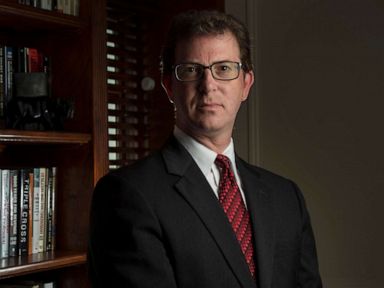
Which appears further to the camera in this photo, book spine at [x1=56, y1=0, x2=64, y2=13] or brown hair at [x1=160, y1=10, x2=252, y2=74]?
book spine at [x1=56, y1=0, x2=64, y2=13]

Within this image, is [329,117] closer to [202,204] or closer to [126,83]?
[126,83]

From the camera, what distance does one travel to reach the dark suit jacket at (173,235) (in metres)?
1.19

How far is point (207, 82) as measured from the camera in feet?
4.37

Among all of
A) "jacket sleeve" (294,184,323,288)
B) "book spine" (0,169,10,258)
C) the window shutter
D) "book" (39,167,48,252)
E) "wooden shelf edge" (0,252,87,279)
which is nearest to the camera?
"jacket sleeve" (294,184,323,288)

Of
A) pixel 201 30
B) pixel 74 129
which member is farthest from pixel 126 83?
pixel 201 30

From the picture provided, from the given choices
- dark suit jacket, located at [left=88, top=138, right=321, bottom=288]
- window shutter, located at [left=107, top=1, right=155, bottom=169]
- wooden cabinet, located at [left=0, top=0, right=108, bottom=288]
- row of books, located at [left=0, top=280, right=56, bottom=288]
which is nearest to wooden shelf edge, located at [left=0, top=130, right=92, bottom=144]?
wooden cabinet, located at [left=0, top=0, right=108, bottom=288]

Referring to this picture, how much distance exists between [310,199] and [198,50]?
117 cm

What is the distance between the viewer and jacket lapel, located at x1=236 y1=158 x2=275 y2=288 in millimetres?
1311

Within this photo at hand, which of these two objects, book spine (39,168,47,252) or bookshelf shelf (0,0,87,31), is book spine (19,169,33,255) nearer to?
book spine (39,168,47,252)

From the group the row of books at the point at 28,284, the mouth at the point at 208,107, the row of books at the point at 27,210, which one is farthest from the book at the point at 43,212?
the mouth at the point at 208,107

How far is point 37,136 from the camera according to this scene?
198cm

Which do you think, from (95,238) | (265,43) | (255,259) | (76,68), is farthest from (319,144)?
(95,238)

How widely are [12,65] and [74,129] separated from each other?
1.01 ft

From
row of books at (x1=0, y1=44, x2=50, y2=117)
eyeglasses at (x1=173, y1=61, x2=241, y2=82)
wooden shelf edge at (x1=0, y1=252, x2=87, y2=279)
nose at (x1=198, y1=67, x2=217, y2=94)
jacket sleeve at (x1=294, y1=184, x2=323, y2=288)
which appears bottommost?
wooden shelf edge at (x1=0, y1=252, x2=87, y2=279)
